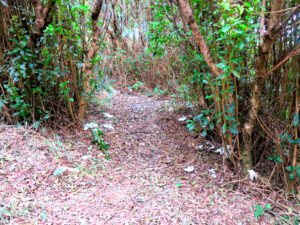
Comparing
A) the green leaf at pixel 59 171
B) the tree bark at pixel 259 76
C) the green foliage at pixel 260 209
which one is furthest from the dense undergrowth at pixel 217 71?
the green leaf at pixel 59 171

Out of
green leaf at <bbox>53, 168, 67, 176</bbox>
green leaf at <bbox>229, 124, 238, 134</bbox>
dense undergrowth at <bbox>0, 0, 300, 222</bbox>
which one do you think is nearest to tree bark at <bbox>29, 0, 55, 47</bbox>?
dense undergrowth at <bbox>0, 0, 300, 222</bbox>

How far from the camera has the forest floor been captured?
5.27ft

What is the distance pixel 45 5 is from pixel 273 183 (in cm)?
299

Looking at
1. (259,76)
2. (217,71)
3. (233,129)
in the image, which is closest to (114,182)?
(233,129)

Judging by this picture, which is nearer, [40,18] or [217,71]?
[217,71]

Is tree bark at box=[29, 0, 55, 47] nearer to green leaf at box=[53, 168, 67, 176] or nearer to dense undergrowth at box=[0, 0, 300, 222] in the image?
dense undergrowth at box=[0, 0, 300, 222]

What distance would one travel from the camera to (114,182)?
6.65ft

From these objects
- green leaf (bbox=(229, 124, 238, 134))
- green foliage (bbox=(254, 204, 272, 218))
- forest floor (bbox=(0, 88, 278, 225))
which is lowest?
green foliage (bbox=(254, 204, 272, 218))

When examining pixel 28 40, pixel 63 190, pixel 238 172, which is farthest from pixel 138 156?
pixel 28 40

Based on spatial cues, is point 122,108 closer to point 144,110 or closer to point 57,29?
point 144,110

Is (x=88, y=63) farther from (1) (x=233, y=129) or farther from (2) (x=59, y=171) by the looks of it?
(1) (x=233, y=129)

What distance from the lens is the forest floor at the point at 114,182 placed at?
161 cm

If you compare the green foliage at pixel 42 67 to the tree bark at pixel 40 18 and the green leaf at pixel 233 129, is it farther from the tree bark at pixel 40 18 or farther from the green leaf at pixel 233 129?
the green leaf at pixel 233 129

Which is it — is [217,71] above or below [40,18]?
below
